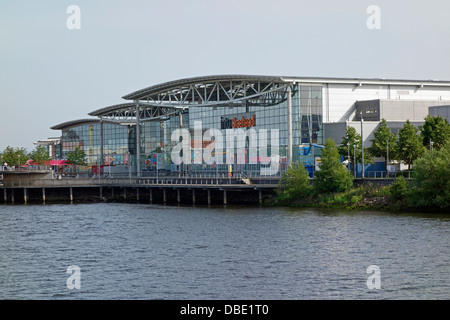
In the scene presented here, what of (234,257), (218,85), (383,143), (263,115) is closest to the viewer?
(234,257)

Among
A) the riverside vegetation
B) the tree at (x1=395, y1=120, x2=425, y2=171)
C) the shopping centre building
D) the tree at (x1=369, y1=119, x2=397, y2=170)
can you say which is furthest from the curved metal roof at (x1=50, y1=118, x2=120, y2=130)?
the tree at (x1=395, y1=120, x2=425, y2=171)

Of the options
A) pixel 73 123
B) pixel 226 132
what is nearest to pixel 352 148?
pixel 226 132

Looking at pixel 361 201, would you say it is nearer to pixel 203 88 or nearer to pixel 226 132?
pixel 226 132

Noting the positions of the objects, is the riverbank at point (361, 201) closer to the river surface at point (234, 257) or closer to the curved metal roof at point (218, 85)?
the river surface at point (234, 257)

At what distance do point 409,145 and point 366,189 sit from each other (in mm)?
9779

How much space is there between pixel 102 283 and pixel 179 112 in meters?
81.4

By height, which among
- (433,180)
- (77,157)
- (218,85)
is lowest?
(433,180)

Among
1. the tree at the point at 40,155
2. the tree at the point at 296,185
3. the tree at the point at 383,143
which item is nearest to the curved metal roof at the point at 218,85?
the tree at the point at 383,143

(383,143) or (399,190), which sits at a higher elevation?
(383,143)

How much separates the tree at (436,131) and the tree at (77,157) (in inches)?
3667

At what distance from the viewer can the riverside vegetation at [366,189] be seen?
212 ft

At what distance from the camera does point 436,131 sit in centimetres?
7994
